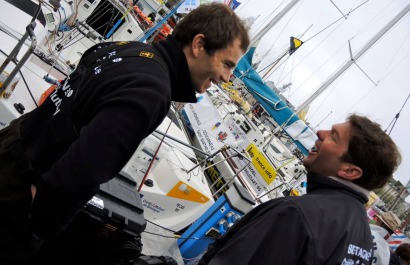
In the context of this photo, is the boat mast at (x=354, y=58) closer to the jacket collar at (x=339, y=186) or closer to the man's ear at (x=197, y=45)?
the jacket collar at (x=339, y=186)

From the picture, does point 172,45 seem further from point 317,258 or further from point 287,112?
point 287,112

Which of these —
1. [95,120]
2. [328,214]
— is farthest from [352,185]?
[95,120]

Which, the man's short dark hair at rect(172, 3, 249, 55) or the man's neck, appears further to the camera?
the man's neck

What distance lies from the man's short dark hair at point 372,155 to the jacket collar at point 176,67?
0.91 metres

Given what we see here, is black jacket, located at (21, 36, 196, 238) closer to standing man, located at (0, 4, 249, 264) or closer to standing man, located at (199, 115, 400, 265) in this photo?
standing man, located at (0, 4, 249, 264)

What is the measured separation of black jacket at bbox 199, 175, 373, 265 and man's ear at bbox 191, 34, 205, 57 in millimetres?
793

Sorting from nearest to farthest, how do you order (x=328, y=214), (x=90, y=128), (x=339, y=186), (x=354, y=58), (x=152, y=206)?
(x=90, y=128) → (x=328, y=214) → (x=339, y=186) → (x=152, y=206) → (x=354, y=58)

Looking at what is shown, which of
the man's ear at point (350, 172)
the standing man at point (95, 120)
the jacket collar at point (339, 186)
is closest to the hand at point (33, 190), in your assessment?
the standing man at point (95, 120)

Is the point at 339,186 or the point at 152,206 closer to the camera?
the point at 339,186

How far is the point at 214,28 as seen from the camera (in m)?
1.36

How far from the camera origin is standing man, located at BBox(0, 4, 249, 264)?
0.97m

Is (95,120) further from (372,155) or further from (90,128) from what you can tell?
(372,155)

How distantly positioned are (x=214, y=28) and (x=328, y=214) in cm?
99

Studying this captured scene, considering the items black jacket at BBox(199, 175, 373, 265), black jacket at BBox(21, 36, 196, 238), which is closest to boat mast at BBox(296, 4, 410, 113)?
black jacket at BBox(199, 175, 373, 265)
